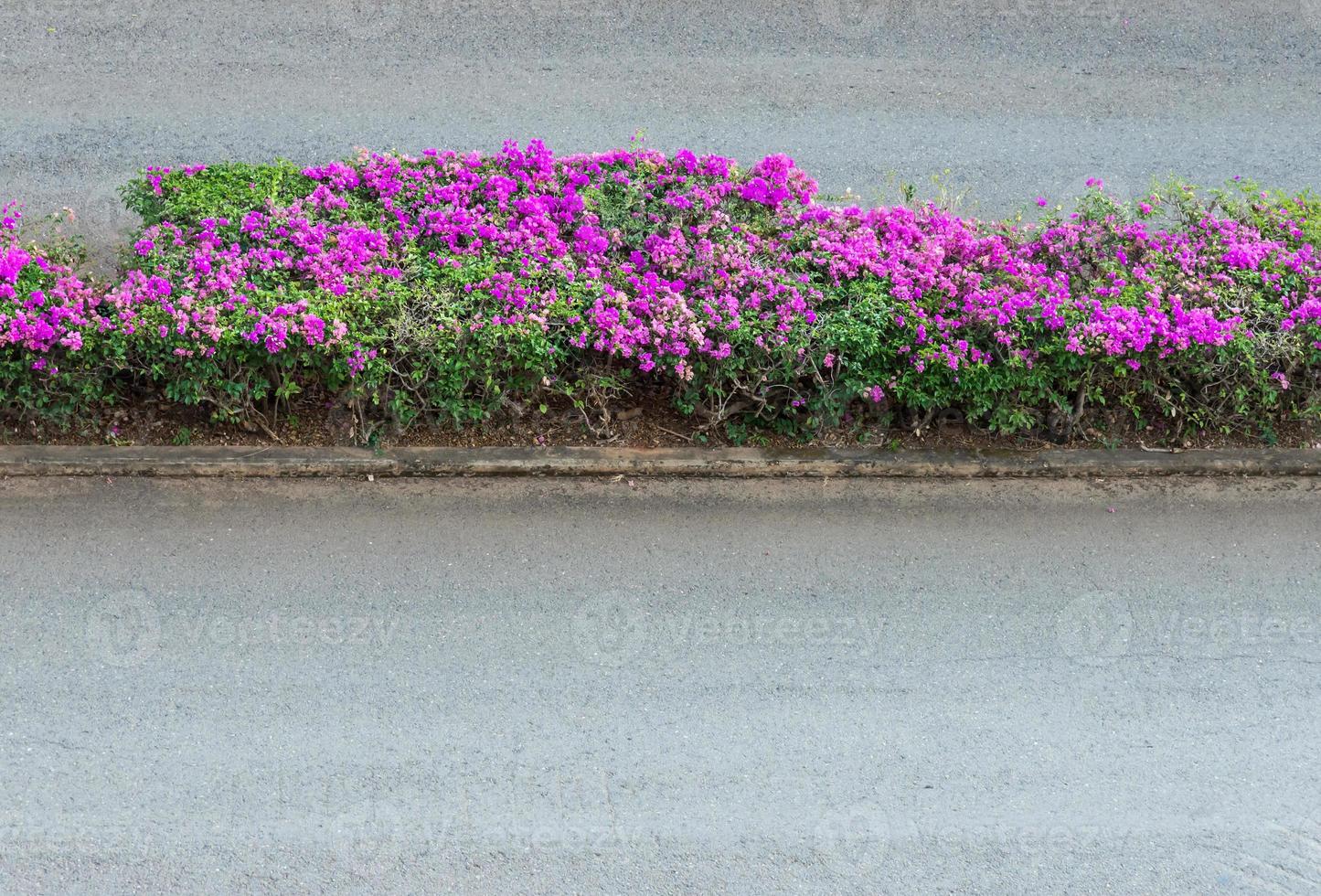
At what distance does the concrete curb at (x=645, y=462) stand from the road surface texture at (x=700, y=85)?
2365 millimetres

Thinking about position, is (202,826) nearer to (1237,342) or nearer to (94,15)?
(1237,342)

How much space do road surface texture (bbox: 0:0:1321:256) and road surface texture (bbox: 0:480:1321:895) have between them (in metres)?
2.95

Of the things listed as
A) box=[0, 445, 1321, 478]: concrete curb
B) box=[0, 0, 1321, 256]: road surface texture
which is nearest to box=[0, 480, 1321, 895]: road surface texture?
box=[0, 445, 1321, 478]: concrete curb

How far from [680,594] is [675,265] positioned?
1643 millimetres

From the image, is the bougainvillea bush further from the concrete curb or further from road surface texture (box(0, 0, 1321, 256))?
road surface texture (box(0, 0, 1321, 256))

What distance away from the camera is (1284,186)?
797cm

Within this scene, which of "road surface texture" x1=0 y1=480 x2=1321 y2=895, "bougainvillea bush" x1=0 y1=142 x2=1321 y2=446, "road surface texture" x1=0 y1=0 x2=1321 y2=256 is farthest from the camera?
"road surface texture" x1=0 y1=0 x2=1321 y2=256

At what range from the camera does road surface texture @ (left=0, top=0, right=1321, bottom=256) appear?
7.90 meters

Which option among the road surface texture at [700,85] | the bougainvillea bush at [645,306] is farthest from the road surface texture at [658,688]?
the road surface texture at [700,85]

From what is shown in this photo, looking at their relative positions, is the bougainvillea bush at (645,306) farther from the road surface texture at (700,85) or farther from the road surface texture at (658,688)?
the road surface texture at (700,85)

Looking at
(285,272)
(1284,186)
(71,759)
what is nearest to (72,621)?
(71,759)

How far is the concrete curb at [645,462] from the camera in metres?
5.58

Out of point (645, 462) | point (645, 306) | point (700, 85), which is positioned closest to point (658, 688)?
point (645, 462)

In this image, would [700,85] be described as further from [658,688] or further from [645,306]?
[658,688]
